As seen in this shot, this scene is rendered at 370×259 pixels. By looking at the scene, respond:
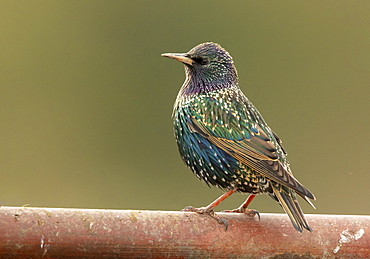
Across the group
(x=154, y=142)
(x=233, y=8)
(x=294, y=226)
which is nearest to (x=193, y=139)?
(x=294, y=226)

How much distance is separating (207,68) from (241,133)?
68cm

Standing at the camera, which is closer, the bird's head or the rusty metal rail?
the rusty metal rail

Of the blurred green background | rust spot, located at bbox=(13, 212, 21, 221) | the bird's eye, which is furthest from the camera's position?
the blurred green background

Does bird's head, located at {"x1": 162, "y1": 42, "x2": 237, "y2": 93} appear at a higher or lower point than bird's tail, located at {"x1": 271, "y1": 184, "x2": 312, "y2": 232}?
higher

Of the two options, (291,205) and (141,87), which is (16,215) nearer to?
(291,205)

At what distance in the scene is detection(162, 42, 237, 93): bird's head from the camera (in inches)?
192

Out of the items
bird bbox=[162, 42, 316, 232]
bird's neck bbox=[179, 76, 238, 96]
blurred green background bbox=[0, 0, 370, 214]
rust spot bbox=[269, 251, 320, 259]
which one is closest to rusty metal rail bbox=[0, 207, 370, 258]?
rust spot bbox=[269, 251, 320, 259]

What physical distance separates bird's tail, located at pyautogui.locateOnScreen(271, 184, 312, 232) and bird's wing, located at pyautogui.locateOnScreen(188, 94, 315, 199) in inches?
4.3

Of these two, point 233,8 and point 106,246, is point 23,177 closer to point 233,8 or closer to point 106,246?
point 233,8

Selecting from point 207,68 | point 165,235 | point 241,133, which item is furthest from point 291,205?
point 207,68

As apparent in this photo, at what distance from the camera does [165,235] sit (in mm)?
3006

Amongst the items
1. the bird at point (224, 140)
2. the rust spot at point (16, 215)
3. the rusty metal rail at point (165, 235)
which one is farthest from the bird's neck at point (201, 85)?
the rust spot at point (16, 215)

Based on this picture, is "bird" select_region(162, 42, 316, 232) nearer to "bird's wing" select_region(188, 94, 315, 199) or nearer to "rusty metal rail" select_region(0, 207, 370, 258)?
"bird's wing" select_region(188, 94, 315, 199)

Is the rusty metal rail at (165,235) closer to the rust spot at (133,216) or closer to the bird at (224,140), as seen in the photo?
the rust spot at (133,216)
